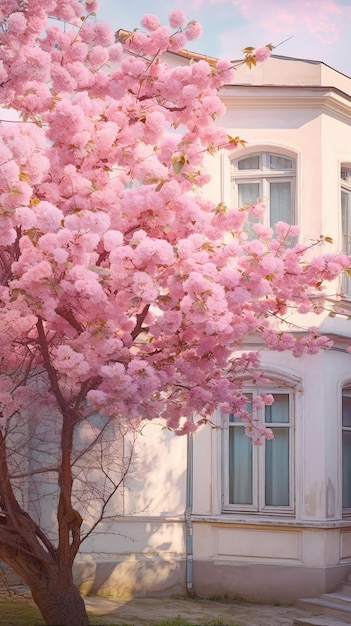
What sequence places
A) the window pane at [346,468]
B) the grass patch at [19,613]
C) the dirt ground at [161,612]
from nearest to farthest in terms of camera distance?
the grass patch at [19,613], the dirt ground at [161,612], the window pane at [346,468]

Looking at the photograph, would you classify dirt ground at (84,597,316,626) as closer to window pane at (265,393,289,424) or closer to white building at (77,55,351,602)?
white building at (77,55,351,602)

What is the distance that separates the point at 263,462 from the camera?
13406 millimetres

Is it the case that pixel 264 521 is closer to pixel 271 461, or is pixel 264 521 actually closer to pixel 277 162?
pixel 271 461

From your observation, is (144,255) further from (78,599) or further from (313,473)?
(313,473)

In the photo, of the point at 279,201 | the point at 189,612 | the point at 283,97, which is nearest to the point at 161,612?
the point at 189,612

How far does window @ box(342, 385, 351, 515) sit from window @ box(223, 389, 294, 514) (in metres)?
0.87

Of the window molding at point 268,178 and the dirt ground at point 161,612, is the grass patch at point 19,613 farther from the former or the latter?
the window molding at point 268,178

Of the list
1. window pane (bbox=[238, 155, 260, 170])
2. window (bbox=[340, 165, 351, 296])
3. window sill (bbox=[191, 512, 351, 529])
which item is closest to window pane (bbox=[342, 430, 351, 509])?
window sill (bbox=[191, 512, 351, 529])

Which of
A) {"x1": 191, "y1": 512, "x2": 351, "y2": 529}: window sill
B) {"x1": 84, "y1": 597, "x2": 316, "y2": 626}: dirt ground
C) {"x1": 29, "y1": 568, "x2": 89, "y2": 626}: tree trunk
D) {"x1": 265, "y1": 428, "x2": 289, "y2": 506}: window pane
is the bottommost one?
{"x1": 84, "y1": 597, "x2": 316, "y2": 626}: dirt ground

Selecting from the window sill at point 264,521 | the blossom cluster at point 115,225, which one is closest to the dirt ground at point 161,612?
the window sill at point 264,521

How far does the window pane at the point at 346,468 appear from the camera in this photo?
13664mm

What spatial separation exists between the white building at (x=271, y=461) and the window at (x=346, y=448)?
23mm

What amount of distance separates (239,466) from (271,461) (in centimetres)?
44

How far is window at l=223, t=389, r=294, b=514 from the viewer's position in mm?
13281
